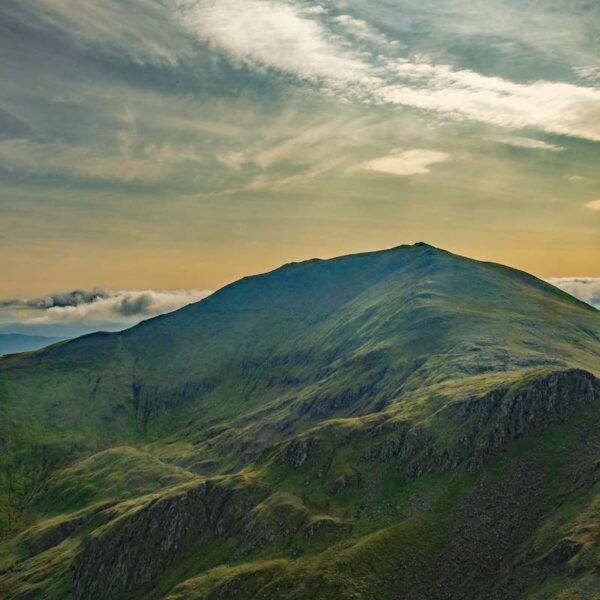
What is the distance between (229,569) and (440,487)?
74.6m

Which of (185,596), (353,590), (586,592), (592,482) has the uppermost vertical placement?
(592,482)

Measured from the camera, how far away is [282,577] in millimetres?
174250

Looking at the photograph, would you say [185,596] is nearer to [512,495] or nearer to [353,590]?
[353,590]

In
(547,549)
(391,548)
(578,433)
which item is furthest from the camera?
(578,433)

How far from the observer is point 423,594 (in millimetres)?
152500

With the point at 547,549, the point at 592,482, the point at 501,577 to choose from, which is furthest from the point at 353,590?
the point at 592,482

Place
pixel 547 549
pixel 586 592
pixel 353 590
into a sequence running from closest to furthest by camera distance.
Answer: pixel 586 592
pixel 547 549
pixel 353 590

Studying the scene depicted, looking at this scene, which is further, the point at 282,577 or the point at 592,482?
the point at 282,577

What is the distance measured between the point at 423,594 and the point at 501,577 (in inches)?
806

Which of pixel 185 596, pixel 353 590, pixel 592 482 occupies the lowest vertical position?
pixel 185 596

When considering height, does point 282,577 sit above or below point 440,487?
below

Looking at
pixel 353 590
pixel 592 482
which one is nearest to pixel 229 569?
pixel 353 590

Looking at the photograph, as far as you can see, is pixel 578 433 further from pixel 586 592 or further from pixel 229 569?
pixel 229 569

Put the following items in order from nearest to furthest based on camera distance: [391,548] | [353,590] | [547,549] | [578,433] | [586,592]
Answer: [586,592] → [547,549] → [353,590] → [391,548] → [578,433]
